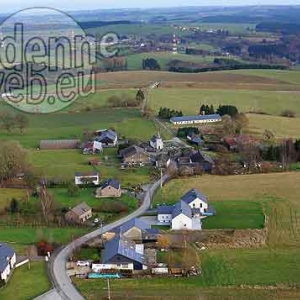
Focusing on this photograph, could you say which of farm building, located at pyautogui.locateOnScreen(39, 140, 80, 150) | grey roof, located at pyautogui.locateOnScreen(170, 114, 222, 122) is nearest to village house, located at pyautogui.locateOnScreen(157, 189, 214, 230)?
farm building, located at pyautogui.locateOnScreen(39, 140, 80, 150)

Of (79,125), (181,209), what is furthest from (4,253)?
(79,125)

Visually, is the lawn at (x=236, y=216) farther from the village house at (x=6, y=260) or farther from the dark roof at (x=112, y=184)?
the village house at (x=6, y=260)

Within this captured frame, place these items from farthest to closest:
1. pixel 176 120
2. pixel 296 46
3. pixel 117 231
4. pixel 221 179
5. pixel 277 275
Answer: pixel 296 46 → pixel 176 120 → pixel 221 179 → pixel 117 231 → pixel 277 275

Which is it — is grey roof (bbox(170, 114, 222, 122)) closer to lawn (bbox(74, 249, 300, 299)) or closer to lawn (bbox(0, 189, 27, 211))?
lawn (bbox(0, 189, 27, 211))

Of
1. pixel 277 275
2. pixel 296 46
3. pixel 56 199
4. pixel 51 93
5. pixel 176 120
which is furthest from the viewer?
pixel 296 46

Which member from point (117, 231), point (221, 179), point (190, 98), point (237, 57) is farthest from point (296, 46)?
point (117, 231)

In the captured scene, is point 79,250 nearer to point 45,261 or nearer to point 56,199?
point 45,261
